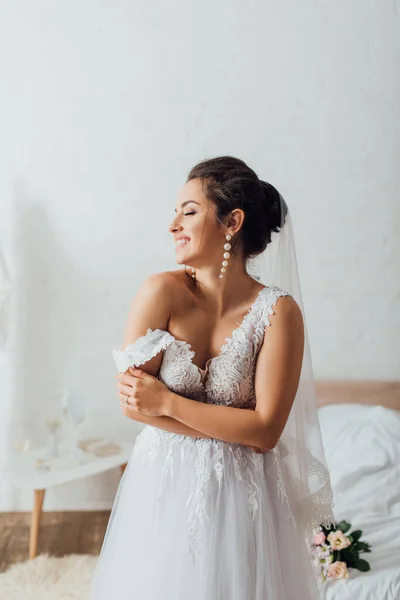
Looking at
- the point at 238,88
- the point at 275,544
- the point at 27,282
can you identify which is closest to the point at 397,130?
the point at 238,88

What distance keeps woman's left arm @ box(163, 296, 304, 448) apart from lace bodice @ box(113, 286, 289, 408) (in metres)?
0.03

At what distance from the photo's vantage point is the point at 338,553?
7.23 feet

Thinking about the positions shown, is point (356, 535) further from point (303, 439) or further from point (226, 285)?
point (226, 285)

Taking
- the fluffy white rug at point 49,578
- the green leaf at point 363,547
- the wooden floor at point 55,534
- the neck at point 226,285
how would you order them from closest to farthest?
the neck at point 226,285 < the green leaf at point 363,547 < the fluffy white rug at point 49,578 < the wooden floor at point 55,534

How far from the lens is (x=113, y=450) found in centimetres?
334

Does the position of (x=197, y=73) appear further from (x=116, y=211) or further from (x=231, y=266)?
(x=231, y=266)


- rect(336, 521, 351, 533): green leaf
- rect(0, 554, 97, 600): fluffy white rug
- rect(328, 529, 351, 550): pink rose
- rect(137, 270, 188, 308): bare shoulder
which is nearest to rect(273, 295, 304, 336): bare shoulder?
rect(137, 270, 188, 308): bare shoulder

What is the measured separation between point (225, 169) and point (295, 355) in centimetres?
48

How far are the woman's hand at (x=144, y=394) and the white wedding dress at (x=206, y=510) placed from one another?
0.12ft

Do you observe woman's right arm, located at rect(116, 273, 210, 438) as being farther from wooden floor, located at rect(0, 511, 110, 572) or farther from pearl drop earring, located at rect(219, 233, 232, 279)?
wooden floor, located at rect(0, 511, 110, 572)

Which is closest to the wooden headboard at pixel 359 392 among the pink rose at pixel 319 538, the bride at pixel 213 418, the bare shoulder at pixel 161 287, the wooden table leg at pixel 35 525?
the pink rose at pixel 319 538

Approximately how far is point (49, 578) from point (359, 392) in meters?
1.77

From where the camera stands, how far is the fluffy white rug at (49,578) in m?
2.75

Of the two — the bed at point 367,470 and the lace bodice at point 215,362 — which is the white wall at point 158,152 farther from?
the lace bodice at point 215,362
